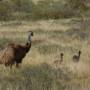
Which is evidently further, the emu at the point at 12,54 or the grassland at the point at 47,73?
the emu at the point at 12,54

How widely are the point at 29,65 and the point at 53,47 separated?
538cm

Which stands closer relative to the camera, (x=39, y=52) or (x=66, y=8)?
(x=39, y=52)

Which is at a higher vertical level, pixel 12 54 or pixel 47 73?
pixel 12 54

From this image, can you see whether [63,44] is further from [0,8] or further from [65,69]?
[0,8]

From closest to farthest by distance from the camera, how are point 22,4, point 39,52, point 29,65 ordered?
point 29,65
point 39,52
point 22,4

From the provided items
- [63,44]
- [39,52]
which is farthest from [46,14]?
[39,52]

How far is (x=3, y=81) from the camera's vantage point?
13.4 meters

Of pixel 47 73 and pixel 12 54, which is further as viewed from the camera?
pixel 12 54

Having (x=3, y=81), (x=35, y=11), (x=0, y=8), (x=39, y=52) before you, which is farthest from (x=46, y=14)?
(x=3, y=81)

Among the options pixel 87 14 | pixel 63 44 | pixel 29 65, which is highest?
pixel 29 65

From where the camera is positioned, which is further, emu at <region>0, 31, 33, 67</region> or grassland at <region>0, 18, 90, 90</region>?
emu at <region>0, 31, 33, 67</region>

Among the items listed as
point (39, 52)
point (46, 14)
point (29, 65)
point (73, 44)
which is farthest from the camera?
point (46, 14)

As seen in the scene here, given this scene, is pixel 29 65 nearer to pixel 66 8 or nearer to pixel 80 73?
pixel 80 73

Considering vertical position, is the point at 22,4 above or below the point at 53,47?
below
